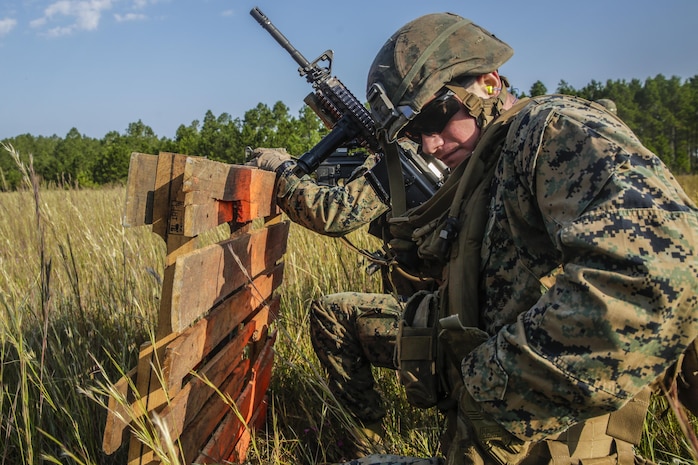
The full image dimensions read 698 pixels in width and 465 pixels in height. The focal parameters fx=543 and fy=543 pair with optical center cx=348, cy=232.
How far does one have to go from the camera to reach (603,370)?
1152mm

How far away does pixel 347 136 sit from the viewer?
10.9ft

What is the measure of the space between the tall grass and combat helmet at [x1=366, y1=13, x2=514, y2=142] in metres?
0.86

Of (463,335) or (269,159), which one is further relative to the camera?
(269,159)

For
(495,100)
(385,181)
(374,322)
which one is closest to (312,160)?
(385,181)

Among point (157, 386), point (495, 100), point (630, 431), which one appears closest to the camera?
point (630, 431)

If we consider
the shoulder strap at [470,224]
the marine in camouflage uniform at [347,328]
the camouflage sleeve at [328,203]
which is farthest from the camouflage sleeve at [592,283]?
the camouflage sleeve at [328,203]

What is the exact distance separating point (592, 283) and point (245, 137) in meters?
14.3

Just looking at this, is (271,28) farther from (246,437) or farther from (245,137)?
(245,137)

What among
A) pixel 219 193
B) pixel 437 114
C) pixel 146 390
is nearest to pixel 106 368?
pixel 146 390

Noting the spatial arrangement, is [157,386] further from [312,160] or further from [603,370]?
[312,160]

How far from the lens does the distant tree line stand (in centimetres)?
1374

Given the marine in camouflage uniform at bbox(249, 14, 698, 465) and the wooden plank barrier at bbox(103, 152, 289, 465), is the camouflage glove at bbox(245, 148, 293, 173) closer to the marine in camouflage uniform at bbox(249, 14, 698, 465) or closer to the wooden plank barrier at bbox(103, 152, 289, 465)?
the wooden plank barrier at bbox(103, 152, 289, 465)

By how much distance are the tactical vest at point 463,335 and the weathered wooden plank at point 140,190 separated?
0.85 metres

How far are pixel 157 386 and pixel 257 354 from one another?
1176mm
